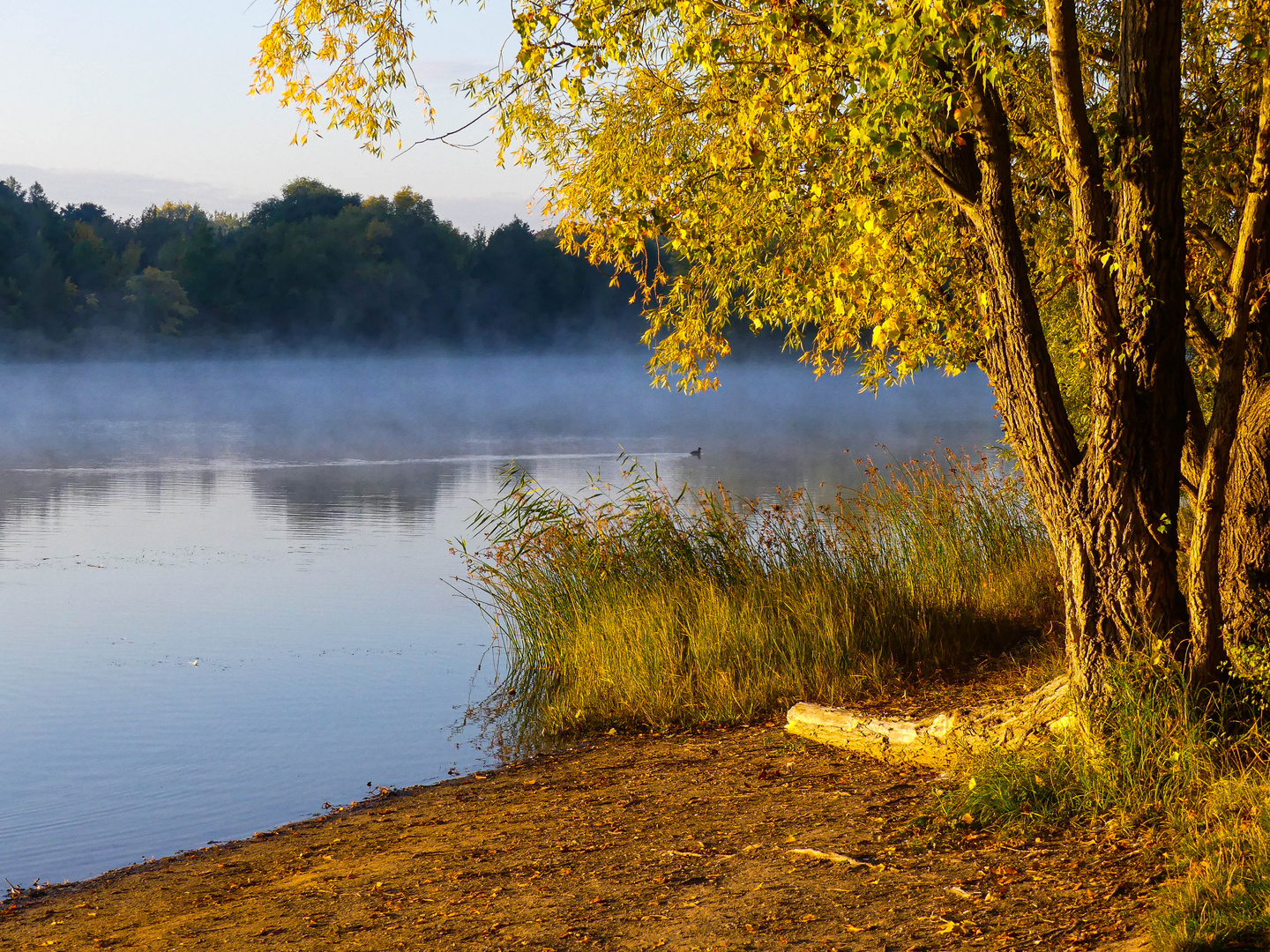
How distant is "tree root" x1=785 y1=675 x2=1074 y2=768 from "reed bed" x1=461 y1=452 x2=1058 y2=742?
4.16 feet

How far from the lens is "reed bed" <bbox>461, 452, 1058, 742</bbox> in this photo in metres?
9.63

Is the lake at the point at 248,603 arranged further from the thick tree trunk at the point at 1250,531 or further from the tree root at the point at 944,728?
the thick tree trunk at the point at 1250,531

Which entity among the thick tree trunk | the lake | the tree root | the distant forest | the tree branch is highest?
the distant forest

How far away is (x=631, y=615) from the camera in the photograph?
33.8 ft

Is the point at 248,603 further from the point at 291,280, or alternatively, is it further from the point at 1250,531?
the point at 291,280

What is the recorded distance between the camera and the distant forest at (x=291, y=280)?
82.1 metres

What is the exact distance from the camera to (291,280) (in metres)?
93.2

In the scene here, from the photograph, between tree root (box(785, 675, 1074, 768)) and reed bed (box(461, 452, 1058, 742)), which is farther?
reed bed (box(461, 452, 1058, 742))

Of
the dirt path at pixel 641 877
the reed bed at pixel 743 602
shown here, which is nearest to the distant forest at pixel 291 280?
the reed bed at pixel 743 602

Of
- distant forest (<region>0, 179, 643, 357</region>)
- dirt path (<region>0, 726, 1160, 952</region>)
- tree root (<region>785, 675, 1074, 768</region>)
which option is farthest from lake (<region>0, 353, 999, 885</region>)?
distant forest (<region>0, 179, 643, 357</region>)

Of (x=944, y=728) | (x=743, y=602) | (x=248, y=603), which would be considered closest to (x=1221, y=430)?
(x=944, y=728)

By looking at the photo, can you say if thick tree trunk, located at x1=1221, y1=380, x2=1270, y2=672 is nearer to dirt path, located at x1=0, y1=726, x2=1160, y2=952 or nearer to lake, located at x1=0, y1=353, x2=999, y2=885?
dirt path, located at x1=0, y1=726, x2=1160, y2=952

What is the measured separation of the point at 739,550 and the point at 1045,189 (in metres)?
3.99

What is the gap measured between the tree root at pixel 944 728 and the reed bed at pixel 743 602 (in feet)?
4.16
